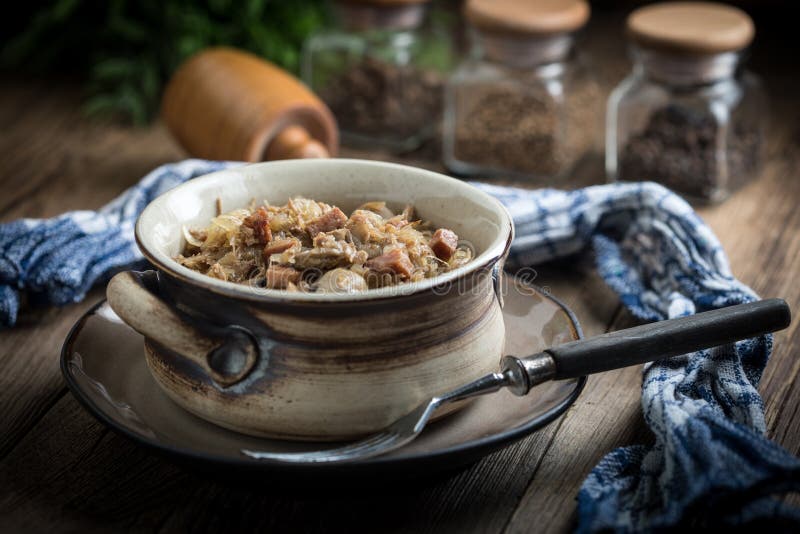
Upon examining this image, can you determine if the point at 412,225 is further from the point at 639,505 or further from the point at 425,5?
the point at 425,5

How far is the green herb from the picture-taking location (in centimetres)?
262

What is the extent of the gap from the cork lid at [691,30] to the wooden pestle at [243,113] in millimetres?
710

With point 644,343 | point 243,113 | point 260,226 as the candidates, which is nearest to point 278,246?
point 260,226

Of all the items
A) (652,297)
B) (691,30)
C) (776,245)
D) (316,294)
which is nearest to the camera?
(316,294)

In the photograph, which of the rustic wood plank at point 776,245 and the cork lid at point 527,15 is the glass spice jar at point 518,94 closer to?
the cork lid at point 527,15

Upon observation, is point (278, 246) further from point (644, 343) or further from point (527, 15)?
point (527, 15)

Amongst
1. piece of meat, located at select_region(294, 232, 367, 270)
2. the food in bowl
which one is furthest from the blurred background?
piece of meat, located at select_region(294, 232, 367, 270)

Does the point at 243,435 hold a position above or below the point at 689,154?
above

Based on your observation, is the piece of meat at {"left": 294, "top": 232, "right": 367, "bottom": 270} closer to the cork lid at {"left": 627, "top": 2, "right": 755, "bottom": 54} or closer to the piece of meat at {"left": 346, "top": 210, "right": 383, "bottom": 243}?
the piece of meat at {"left": 346, "top": 210, "right": 383, "bottom": 243}

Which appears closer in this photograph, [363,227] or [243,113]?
[363,227]

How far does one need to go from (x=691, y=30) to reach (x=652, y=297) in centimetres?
70

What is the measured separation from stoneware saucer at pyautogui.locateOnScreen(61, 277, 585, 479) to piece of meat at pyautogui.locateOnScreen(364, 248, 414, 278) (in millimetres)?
183

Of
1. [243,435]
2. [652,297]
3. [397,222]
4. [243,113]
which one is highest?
[397,222]

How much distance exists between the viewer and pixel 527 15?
2.10 m
